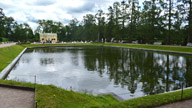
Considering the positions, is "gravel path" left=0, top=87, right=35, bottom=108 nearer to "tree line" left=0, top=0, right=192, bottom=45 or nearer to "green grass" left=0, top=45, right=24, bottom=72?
"green grass" left=0, top=45, right=24, bottom=72

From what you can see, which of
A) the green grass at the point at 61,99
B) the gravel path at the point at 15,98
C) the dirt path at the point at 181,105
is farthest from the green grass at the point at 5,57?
the dirt path at the point at 181,105

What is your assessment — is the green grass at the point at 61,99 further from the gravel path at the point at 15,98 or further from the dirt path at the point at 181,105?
the dirt path at the point at 181,105

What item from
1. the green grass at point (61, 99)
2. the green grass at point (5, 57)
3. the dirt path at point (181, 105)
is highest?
the green grass at point (5, 57)

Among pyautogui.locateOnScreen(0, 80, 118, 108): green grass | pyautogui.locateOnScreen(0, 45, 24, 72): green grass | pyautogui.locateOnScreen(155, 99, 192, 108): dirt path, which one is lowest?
pyautogui.locateOnScreen(155, 99, 192, 108): dirt path

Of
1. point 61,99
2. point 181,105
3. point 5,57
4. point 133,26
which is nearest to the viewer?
point 181,105

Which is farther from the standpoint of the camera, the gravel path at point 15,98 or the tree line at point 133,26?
the tree line at point 133,26

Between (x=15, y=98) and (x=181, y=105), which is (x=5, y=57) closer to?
(x=15, y=98)

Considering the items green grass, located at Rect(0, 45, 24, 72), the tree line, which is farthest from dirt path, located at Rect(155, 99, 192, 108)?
the tree line

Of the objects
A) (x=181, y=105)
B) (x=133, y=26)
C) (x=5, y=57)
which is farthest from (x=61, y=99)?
(x=133, y=26)

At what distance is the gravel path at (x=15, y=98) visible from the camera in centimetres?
509

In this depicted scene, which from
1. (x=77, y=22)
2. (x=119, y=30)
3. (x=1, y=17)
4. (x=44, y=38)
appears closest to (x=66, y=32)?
(x=77, y=22)

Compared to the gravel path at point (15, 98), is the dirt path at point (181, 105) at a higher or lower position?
lower

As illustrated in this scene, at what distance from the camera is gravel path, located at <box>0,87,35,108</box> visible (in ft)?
16.7

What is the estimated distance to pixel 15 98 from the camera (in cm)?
570
